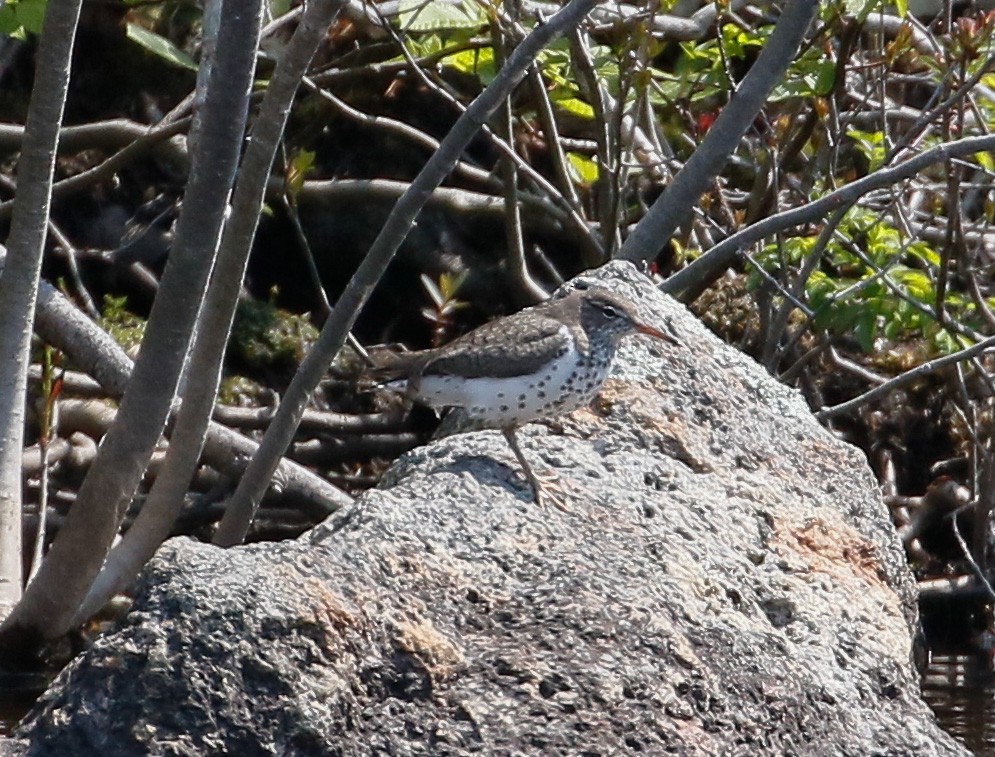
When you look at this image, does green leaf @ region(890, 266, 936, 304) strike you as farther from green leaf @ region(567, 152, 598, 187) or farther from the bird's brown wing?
the bird's brown wing

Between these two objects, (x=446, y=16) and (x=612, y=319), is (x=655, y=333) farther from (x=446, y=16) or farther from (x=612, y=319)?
(x=446, y=16)

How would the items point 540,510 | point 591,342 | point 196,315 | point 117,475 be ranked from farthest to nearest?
point 117,475 → point 196,315 → point 591,342 → point 540,510

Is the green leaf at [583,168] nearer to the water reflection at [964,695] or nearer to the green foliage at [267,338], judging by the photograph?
the green foliage at [267,338]

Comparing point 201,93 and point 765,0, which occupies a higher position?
point 765,0

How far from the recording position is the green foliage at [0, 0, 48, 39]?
23.1ft

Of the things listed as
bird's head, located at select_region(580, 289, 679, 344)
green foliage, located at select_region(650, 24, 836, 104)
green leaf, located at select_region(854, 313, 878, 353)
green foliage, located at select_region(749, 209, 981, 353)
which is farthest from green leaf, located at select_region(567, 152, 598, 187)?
bird's head, located at select_region(580, 289, 679, 344)

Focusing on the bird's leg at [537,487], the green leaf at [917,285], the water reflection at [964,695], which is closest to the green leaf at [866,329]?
the green leaf at [917,285]

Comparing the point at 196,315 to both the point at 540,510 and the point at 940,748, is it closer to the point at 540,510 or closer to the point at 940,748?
the point at 540,510

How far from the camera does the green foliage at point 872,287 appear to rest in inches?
301

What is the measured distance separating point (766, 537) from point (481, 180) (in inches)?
211

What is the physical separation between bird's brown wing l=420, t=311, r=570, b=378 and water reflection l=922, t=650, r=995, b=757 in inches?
99.2

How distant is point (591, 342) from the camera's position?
5.40 m

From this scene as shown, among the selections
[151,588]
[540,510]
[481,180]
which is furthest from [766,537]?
[481,180]

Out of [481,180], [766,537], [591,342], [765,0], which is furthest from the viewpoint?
[481,180]
